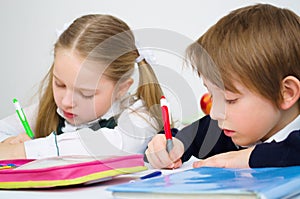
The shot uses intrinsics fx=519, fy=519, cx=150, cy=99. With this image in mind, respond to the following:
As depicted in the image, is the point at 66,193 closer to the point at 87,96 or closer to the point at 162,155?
the point at 162,155

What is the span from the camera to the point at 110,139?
3.39ft

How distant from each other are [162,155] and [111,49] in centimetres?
24

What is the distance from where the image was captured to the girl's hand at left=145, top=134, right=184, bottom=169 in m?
0.91

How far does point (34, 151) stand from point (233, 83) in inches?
16.9

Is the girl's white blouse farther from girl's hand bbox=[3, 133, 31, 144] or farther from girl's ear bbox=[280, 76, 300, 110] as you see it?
girl's ear bbox=[280, 76, 300, 110]

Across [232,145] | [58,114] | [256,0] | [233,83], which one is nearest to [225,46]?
[233,83]

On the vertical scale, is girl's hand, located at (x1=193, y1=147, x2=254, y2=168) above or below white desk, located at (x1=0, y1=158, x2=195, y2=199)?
below

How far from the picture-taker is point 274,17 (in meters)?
0.90

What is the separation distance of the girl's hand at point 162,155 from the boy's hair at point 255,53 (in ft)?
0.47

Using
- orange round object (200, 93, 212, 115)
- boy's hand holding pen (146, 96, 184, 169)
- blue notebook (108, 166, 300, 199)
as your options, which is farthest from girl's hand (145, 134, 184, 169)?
→ orange round object (200, 93, 212, 115)

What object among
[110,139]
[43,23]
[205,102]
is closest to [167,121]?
[110,139]

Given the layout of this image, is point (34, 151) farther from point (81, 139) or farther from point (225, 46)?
point (225, 46)

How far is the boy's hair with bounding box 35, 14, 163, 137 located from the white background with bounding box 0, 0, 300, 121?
78cm

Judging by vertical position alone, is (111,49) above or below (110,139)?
above
